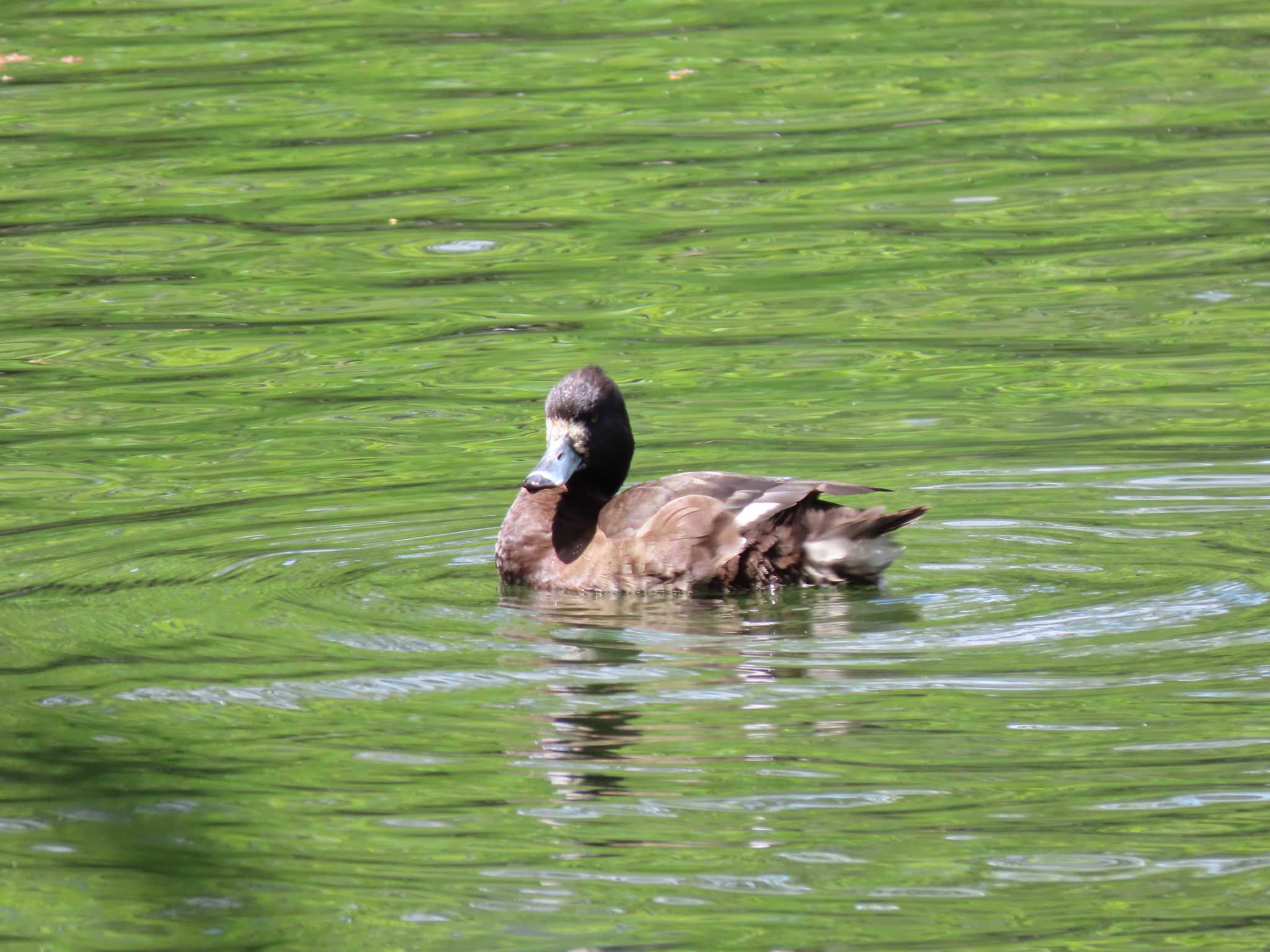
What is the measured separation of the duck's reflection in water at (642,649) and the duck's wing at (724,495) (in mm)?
276

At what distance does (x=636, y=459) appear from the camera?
1039 centimetres

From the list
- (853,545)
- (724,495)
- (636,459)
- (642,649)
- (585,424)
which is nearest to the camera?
(642,649)

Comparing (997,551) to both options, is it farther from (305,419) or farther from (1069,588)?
(305,419)

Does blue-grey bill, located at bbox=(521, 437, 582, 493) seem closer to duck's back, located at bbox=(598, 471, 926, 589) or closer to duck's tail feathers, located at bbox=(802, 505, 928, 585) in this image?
duck's back, located at bbox=(598, 471, 926, 589)

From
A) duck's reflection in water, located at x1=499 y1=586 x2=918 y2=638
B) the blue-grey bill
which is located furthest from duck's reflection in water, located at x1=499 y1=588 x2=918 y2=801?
the blue-grey bill

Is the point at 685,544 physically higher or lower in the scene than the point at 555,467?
lower

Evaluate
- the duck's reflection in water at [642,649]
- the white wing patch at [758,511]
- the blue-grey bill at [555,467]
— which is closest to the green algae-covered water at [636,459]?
the duck's reflection in water at [642,649]

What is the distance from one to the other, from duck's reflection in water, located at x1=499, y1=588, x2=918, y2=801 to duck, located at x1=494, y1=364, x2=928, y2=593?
7 centimetres

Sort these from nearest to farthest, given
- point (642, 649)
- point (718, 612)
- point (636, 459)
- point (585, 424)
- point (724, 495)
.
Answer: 1. point (642, 649)
2. point (718, 612)
3. point (724, 495)
4. point (585, 424)
5. point (636, 459)

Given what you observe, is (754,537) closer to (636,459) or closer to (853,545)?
(853,545)

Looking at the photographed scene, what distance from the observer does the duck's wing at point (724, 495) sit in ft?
27.5

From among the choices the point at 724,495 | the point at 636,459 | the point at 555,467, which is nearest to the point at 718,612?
the point at 724,495

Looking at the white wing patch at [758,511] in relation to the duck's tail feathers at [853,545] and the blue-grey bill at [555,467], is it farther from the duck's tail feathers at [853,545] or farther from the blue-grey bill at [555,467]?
the blue-grey bill at [555,467]

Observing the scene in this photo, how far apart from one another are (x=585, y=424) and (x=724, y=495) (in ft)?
2.58
